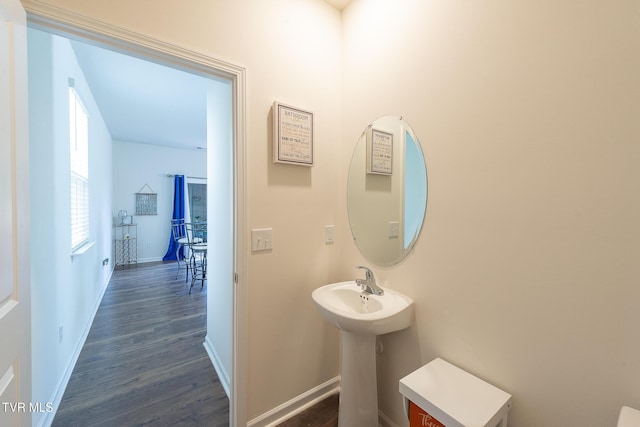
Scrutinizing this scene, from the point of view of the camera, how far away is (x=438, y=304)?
4.02 ft

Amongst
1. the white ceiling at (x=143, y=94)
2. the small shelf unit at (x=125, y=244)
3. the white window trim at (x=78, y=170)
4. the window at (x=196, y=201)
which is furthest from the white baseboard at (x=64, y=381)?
the window at (x=196, y=201)

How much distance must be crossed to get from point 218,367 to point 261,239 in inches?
52.5

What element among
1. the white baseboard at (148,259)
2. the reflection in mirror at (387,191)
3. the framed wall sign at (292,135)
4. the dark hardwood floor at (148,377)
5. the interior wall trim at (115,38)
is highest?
the interior wall trim at (115,38)

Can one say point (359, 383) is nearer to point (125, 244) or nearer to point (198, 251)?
point (198, 251)

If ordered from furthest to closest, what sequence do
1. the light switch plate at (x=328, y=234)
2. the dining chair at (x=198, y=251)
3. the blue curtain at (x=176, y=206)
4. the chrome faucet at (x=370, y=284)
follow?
the blue curtain at (x=176, y=206), the dining chair at (x=198, y=251), the light switch plate at (x=328, y=234), the chrome faucet at (x=370, y=284)

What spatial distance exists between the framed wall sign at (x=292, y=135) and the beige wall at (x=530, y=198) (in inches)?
22.8

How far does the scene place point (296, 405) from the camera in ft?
5.36

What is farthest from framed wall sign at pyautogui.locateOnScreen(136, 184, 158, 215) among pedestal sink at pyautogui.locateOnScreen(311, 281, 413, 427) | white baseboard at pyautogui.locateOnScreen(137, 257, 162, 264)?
pedestal sink at pyautogui.locateOnScreen(311, 281, 413, 427)

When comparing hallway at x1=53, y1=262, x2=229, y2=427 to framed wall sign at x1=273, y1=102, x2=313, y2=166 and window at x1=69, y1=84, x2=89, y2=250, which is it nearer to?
window at x1=69, y1=84, x2=89, y2=250

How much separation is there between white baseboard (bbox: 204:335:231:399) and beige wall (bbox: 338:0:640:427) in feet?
4.24

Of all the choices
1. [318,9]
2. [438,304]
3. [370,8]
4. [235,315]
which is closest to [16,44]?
[235,315]

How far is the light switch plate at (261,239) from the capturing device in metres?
1.43

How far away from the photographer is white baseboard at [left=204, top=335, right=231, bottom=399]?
1852 millimetres

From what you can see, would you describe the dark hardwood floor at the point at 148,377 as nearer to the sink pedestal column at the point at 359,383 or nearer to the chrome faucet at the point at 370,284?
the sink pedestal column at the point at 359,383
